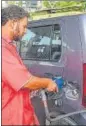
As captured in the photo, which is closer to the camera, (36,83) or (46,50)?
(36,83)

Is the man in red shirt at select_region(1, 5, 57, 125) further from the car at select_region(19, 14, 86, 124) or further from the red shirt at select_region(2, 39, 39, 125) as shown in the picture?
the car at select_region(19, 14, 86, 124)

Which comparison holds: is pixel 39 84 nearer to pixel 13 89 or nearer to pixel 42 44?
pixel 13 89

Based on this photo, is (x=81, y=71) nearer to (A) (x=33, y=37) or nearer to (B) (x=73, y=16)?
(B) (x=73, y=16)

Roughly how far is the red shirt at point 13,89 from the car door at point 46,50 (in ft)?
6.25

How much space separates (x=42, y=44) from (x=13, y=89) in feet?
8.57

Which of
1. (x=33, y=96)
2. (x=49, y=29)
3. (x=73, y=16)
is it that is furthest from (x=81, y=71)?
(x=33, y=96)

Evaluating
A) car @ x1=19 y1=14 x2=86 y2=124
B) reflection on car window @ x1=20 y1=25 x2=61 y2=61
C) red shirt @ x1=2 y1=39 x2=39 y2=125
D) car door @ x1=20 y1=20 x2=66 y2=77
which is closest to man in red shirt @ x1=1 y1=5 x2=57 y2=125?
red shirt @ x1=2 y1=39 x2=39 y2=125

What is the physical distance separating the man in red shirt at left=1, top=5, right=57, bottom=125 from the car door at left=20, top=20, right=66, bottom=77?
6.12 ft

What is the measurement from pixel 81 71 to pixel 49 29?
963mm

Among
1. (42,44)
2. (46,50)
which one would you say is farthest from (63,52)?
(42,44)

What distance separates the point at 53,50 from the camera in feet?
15.1

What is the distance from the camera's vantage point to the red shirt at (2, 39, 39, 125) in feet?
7.46

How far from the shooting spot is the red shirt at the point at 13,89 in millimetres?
2273

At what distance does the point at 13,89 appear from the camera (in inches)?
90.4
